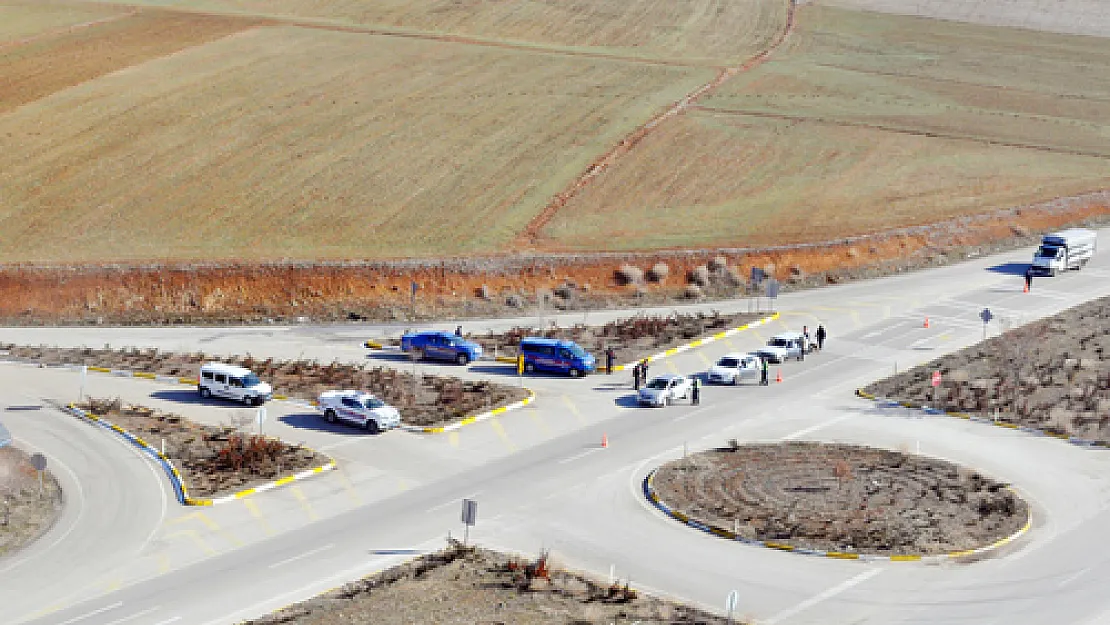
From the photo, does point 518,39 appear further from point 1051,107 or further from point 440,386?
point 440,386

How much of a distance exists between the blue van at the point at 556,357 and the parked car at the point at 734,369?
559 centimetres

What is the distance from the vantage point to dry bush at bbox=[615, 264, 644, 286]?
246 ft

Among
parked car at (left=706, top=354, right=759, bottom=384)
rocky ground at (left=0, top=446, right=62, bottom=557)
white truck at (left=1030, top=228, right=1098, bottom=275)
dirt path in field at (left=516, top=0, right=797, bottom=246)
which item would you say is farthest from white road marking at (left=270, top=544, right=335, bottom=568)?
white truck at (left=1030, top=228, right=1098, bottom=275)

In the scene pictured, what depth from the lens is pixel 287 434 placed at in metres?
50.8

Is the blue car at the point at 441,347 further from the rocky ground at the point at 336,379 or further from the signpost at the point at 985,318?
the signpost at the point at 985,318

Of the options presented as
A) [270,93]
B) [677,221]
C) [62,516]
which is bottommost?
[62,516]

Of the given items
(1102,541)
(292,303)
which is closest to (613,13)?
(292,303)

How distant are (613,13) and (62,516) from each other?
97.7 m

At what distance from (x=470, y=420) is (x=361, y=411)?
4.31 m

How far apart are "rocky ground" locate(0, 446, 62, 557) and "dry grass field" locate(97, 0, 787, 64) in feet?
263

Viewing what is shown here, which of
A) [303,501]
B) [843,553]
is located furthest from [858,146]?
[303,501]

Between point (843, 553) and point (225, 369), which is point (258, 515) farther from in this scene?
point (843, 553)

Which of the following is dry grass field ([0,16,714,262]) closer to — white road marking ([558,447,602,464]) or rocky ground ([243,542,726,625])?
white road marking ([558,447,602,464])

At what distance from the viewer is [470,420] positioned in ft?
171
